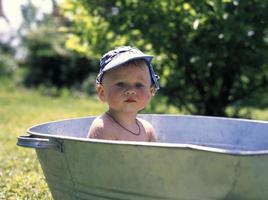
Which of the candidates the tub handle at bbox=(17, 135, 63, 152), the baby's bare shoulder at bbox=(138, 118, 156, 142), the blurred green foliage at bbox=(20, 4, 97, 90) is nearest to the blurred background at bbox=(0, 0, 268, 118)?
the baby's bare shoulder at bbox=(138, 118, 156, 142)

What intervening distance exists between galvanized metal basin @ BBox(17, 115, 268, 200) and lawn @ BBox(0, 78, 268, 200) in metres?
0.90

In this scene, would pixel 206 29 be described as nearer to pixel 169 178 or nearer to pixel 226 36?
pixel 226 36

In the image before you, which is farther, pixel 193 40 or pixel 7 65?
pixel 7 65

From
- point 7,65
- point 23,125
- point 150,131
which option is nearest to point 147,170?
point 150,131

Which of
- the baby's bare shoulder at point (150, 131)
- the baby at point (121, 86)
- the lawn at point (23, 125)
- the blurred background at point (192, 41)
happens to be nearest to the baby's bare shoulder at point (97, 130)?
the baby at point (121, 86)

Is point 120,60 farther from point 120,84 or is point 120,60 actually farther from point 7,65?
point 7,65

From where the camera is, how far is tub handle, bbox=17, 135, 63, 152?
1.91 m

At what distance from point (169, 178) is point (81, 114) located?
4.97m

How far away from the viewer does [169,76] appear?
508 centimetres

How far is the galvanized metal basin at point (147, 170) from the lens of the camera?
1671 millimetres

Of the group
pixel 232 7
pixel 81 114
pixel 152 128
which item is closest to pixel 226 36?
pixel 232 7

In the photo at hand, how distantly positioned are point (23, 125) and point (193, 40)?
195 centimetres

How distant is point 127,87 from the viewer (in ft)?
7.65

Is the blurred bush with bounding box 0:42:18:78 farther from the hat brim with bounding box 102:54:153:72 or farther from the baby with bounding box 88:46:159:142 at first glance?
the hat brim with bounding box 102:54:153:72
